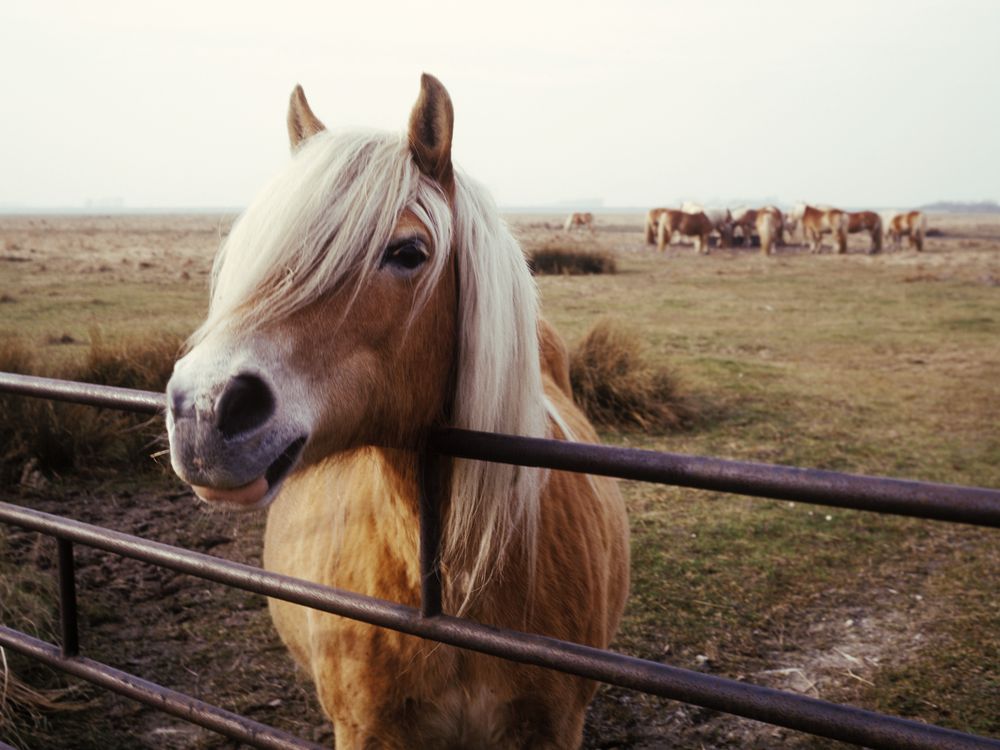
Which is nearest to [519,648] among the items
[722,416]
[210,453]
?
→ [210,453]

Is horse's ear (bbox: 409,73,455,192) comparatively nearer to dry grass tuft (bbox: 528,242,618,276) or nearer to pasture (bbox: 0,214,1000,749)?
pasture (bbox: 0,214,1000,749)

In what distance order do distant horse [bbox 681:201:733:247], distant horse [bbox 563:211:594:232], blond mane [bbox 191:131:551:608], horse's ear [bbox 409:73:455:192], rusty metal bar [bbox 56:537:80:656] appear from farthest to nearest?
distant horse [bbox 563:211:594:232]
distant horse [bbox 681:201:733:247]
rusty metal bar [bbox 56:537:80:656]
horse's ear [bbox 409:73:455:192]
blond mane [bbox 191:131:551:608]

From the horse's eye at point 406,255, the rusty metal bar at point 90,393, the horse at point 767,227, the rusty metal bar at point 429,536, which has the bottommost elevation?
the rusty metal bar at point 429,536

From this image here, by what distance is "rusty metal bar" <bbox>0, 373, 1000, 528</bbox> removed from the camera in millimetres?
1072

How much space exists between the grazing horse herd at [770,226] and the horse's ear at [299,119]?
32250 millimetres

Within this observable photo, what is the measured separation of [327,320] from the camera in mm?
1459

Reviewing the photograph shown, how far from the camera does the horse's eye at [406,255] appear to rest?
1.57m

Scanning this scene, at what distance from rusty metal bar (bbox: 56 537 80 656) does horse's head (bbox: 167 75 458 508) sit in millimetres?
862

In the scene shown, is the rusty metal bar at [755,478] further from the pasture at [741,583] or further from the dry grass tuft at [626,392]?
the dry grass tuft at [626,392]

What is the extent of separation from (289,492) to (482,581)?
83cm

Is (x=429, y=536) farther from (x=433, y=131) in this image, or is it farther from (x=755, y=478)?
(x=433, y=131)

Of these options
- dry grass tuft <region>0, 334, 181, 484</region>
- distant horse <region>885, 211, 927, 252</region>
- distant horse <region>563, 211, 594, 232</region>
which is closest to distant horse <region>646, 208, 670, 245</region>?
distant horse <region>885, 211, 927, 252</region>

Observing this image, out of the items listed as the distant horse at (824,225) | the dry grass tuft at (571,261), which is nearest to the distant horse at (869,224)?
the distant horse at (824,225)

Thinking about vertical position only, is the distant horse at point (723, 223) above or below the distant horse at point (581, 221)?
below
